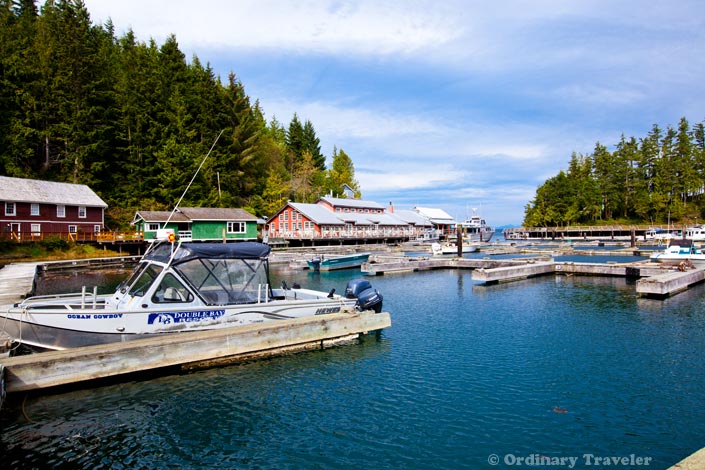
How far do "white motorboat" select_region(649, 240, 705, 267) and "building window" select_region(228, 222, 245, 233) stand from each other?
47.9m

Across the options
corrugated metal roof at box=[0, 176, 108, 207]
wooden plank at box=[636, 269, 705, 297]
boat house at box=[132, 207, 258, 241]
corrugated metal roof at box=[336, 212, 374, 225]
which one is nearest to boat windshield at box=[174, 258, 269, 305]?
wooden plank at box=[636, 269, 705, 297]

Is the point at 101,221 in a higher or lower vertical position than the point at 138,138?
lower

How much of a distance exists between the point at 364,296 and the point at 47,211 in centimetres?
4579

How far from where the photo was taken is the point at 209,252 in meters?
12.2

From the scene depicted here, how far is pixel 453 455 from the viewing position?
7.79m

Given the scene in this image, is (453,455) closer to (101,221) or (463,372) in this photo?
Result: (463,372)

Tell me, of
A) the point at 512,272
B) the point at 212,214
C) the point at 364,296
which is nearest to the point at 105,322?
the point at 364,296

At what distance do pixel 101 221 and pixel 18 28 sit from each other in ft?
116

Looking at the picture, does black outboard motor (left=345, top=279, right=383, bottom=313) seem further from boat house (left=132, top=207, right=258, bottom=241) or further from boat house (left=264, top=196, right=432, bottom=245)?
boat house (left=264, top=196, right=432, bottom=245)

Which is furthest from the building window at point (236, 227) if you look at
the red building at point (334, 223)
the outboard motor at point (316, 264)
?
the outboard motor at point (316, 264)

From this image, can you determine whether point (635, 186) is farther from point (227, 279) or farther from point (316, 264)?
point (227, 279)

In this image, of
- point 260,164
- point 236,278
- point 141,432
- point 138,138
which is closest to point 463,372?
point 236,278

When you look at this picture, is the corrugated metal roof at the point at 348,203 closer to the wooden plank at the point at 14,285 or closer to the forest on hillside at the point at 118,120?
the forest on hillside at the point at 118,120

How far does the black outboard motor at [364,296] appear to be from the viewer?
15.3 meters
